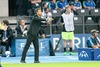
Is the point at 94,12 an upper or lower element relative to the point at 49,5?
lower

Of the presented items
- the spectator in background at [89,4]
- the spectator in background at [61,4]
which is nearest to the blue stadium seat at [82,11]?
the spectator in background at [89,4]

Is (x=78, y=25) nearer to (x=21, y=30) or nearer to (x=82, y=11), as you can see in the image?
(x=82, y=11)

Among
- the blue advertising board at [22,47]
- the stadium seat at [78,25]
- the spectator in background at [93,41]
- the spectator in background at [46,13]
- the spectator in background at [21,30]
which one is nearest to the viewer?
the spectator in background at [93,41]

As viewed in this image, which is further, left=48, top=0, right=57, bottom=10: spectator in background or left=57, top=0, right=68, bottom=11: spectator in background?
left=48, top=0, right=57, bottom=10: spectator in background

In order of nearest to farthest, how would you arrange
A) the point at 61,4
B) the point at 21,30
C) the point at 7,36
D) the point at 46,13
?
the point at 7,36 → the point at 21,30 → the point at 46,13 → the point at 61,4

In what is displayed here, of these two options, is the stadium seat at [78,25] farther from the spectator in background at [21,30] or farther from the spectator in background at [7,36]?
the spectator in background at [7,36]

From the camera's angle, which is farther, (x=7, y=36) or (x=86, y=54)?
(x=7, y=36)

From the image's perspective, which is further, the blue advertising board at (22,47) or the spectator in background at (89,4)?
the spectator in background at (89,4)

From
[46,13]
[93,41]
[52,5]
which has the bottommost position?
[93,41]

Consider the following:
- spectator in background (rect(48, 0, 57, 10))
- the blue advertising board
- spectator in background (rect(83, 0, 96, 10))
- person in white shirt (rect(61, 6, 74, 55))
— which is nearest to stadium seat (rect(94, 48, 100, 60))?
person in white shirt (rect(61, 6, 74, 55))

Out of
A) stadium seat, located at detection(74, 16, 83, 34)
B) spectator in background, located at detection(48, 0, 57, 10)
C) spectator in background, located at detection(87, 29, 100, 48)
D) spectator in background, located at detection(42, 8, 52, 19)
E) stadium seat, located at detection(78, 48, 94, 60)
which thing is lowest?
stadium seat, located at detection(78, 48, 94, 60)

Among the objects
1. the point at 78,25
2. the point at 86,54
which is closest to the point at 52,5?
the point at 78,25

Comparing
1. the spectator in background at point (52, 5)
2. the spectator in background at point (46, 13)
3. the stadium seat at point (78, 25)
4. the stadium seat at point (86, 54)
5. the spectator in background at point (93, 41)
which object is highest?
the spectator in background at point (52, 5)

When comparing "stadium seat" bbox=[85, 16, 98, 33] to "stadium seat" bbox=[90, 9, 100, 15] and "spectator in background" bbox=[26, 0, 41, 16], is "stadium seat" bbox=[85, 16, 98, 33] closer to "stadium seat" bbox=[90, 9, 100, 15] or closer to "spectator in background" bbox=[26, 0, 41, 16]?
"stadium seat" bbox=[90, 9, 100, 15]
